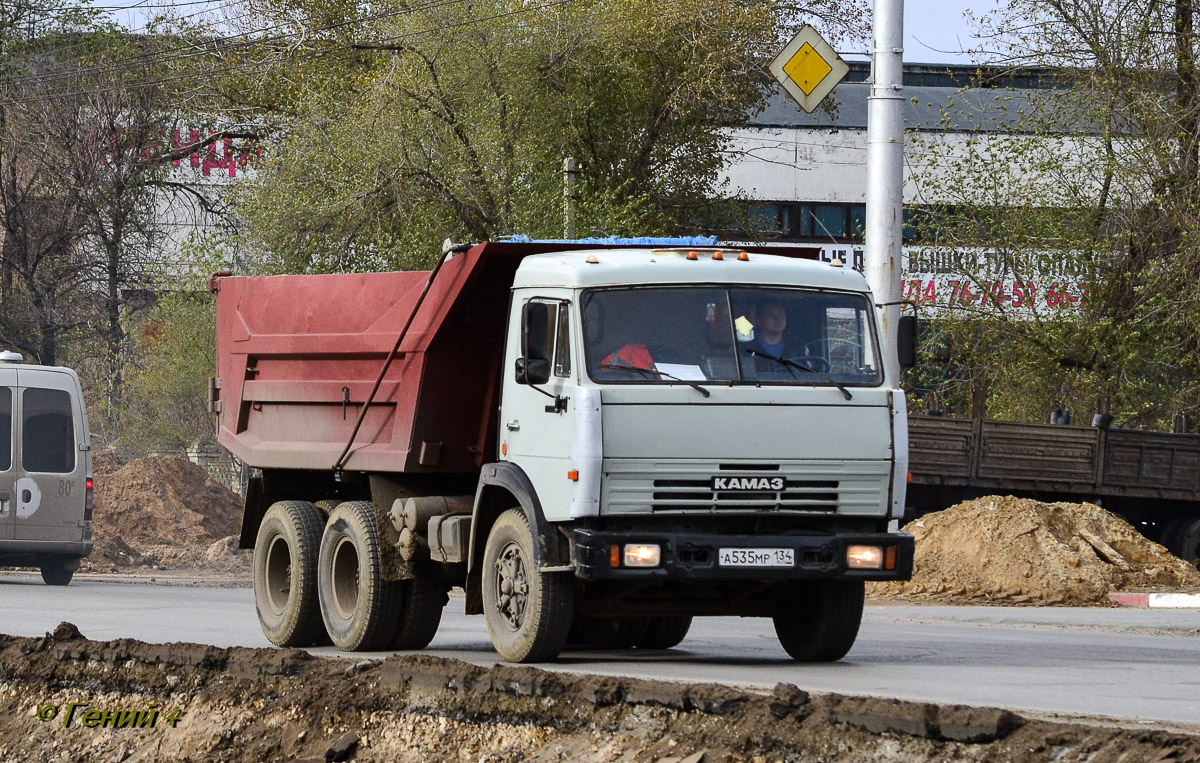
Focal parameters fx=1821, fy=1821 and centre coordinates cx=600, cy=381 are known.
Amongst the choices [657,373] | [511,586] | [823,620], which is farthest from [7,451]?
[657,373]

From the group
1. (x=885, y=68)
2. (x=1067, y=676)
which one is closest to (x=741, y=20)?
(x=885, y=68)

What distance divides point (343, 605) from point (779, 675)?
350cm

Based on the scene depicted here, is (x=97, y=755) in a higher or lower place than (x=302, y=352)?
lower

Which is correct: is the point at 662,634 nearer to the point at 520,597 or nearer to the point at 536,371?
the point at 520,597

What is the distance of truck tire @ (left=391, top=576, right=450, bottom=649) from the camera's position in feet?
39.3

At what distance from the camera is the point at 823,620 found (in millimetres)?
11156

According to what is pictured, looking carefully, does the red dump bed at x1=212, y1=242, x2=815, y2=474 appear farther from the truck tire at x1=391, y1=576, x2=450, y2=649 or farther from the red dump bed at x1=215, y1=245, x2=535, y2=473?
the truck tire at x1=391, y1=576, x2=450, y2=649

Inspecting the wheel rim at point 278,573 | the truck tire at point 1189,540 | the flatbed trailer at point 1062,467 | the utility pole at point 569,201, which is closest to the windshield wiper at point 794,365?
the wheel rim at point 278,573

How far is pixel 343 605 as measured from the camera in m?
12.3

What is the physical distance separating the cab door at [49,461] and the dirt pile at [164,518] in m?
6.63

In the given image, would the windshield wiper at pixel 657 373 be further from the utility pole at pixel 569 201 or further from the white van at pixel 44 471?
the utility pole at pixel 569 201

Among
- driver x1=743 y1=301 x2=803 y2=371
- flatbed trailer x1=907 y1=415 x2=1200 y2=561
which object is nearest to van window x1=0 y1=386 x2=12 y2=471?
flatbed trailer x1=907 y1=415 x2=1200 y2=561

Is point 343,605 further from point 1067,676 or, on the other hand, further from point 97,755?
point 1067,676

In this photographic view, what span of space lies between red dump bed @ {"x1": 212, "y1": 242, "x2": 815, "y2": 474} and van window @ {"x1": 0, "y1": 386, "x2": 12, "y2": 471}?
7.96m
